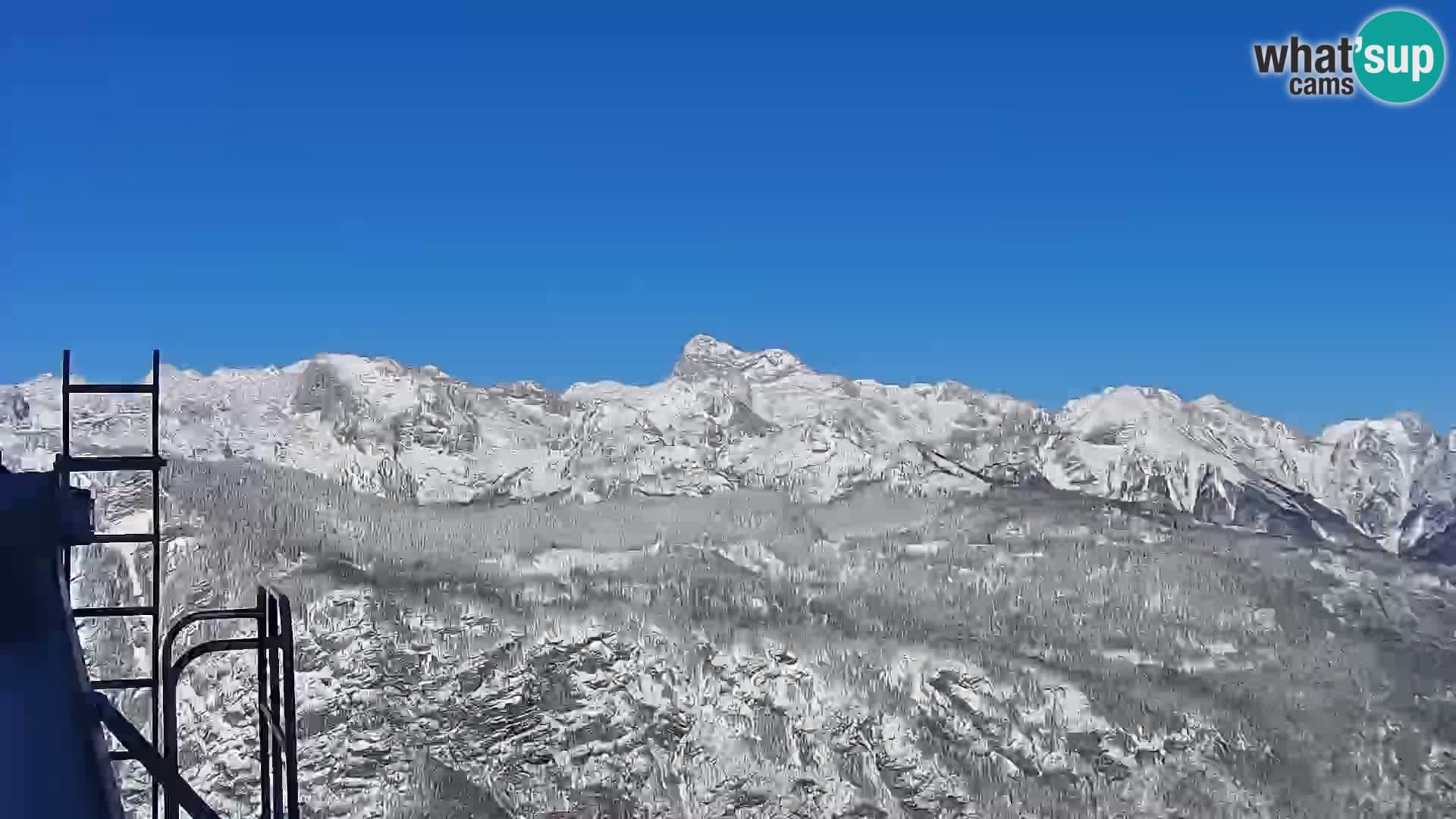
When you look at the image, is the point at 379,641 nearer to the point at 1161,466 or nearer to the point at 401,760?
the point at 401,760

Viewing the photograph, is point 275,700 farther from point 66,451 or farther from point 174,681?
point 66,451

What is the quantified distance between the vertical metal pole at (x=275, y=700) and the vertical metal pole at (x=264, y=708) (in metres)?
0.04

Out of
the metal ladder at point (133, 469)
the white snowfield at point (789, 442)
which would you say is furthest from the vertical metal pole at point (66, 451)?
the white snowfield at point (789, 442)

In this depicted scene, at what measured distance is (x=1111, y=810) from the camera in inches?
2724

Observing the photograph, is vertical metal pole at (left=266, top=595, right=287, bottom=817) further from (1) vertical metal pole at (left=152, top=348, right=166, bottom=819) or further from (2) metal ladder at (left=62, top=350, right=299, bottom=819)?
(1) vertical metal pole at (left=152, top=348, right=166, bottom=819)

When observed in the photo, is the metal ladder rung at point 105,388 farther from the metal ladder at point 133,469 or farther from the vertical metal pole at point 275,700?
the vertical metal pole at point 275,700

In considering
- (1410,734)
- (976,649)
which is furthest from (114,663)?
(1410,734)

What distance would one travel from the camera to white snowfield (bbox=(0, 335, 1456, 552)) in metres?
83.4

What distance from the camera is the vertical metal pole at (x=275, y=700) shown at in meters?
4.05

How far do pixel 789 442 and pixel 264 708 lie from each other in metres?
90.7

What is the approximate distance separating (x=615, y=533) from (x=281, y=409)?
2651cm

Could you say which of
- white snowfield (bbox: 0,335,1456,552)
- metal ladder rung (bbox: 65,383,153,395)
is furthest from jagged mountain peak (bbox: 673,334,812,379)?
metal ladder rung (bbox: 65,383,153,395)

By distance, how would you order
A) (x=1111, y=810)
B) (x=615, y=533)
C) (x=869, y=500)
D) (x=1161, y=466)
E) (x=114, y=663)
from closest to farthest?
(x=114, y=663) < (x=1111, y=810) < (x=615, y=533) < (x=869, y=500) < (x=1161, y=466)

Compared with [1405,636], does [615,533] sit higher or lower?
higher
